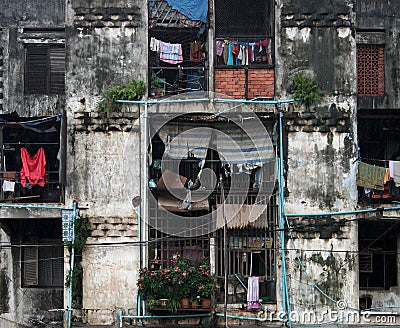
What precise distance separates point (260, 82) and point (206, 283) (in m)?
4.40

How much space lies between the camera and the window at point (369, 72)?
17328 millimetres

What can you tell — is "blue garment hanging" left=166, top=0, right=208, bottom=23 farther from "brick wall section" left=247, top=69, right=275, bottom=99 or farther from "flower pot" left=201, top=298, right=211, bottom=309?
"flower pot" left=201, top=298, right=211, bottom=309

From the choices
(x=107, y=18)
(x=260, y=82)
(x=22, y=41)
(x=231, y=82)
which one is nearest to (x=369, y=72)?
(x=260, y=82)

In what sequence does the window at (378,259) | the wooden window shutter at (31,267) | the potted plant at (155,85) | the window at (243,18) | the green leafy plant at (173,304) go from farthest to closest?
1. the window at (378,259)
2. the wooden window shutter at (31,267)
3. the window at (243,18)
4. the potted plant at (155,85)
5. the green leafy plant at (173,304)

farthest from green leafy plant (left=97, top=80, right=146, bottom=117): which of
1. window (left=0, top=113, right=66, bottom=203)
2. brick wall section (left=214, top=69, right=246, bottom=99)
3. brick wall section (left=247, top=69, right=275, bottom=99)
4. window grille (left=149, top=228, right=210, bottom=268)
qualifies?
window grille (left=149, top=228, right=210, bottom=268)

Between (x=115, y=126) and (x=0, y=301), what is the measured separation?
5438mm

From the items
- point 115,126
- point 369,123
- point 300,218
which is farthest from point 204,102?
point 369,123

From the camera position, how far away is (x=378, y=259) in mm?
17062

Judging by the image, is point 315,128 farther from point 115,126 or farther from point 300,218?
point 115,126

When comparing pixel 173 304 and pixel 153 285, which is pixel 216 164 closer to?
pixel 153 285

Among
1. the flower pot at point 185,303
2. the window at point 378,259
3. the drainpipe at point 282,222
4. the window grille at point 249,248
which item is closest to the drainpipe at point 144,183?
the flower pot at point 185,303

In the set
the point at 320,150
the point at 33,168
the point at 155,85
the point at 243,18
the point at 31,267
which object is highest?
the point at 243,18

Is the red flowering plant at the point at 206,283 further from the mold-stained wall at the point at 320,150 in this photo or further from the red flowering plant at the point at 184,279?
the mold-stained wall at the point at 320,150

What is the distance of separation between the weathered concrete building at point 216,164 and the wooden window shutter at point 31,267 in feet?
7.19
